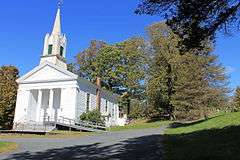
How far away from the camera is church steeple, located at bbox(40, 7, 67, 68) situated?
5153cm

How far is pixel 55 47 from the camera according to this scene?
5209 cm

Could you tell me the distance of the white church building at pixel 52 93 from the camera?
44.2 metres

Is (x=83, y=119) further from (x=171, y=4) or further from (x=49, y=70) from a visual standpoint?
(x=171, y=4)

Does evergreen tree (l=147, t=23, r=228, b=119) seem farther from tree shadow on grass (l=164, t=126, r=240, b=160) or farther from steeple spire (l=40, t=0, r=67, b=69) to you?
tree shadow on grass (l=164, t=126, r=240, b=160)

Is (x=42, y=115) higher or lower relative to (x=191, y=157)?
higher

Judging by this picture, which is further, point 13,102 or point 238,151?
point 13,102

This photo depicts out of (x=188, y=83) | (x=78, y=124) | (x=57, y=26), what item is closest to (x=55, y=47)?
(x=57, y=26)

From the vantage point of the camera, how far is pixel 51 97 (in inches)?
1801

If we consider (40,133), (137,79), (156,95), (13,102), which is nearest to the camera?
(40,133)

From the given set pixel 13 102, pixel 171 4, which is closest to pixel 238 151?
pixel 171 4

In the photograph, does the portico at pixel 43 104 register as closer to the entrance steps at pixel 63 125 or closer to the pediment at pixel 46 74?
the pediment at pixel 46 74

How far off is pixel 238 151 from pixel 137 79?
5079 cm

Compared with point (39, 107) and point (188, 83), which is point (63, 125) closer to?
point (39, 107)

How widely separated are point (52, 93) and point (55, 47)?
28.7 ft
